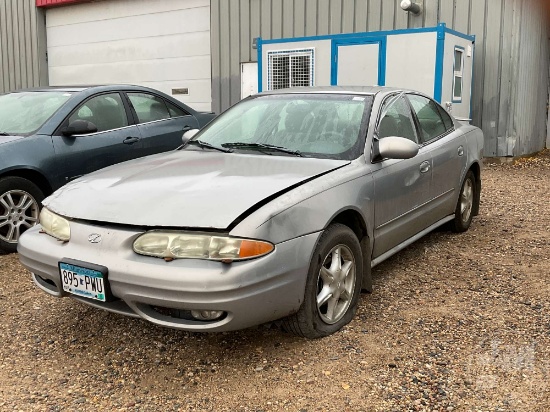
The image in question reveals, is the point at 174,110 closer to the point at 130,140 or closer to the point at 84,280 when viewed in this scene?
the point at 130,140

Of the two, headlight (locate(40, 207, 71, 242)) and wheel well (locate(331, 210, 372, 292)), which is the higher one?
headlight (locate(40, 207, 71, 242))

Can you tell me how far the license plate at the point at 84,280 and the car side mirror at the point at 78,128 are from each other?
2411 mm

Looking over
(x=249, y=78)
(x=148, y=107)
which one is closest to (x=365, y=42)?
(x=249, y=78)

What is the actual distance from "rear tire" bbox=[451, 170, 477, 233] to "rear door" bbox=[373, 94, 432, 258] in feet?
3.00

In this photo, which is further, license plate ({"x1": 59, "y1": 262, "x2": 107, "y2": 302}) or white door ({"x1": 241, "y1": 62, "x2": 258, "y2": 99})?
white door ({"x1": 241, "y1": 62, "x2": 258, "y2": 99})

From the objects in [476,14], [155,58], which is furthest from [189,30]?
[476,14]

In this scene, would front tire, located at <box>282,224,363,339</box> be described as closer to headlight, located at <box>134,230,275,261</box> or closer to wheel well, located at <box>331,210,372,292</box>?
wheel well, located at <box>331,210,372,292</box>

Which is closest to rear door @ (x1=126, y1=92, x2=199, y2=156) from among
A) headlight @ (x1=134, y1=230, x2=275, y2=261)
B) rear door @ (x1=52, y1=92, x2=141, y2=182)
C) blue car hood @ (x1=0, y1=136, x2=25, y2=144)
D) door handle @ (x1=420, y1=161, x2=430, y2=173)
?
rear door @ (x1=52, y1=92, x2=141, y2=182)

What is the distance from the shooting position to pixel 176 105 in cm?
629

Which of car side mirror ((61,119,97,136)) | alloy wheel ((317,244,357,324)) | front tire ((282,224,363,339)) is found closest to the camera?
front tire ((282,224,363,339))

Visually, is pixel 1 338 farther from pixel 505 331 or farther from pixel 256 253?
pixel 505 331

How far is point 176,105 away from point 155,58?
863 cm

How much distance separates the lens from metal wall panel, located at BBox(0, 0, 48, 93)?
16156 millimetres

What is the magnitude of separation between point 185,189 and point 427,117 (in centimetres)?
248
